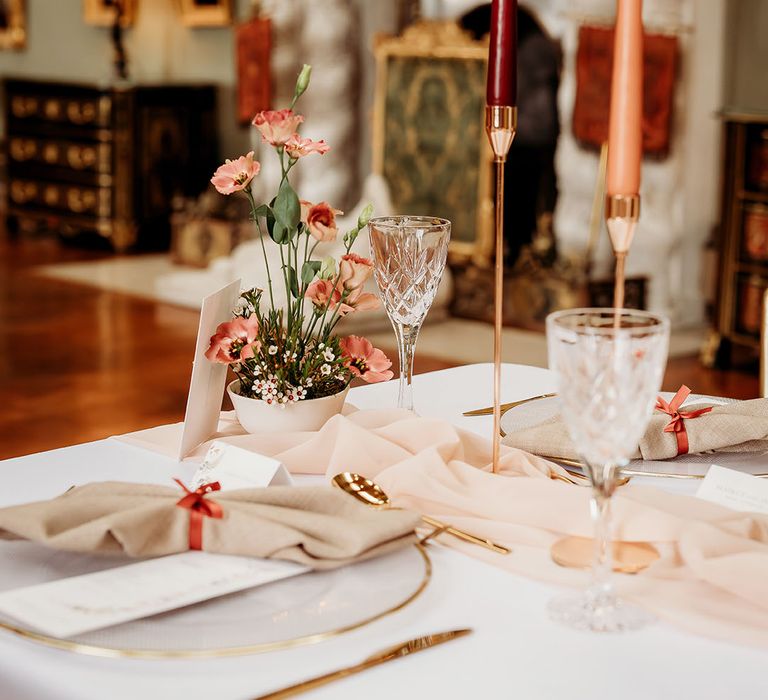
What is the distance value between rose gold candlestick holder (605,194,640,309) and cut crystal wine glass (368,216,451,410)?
0.35 metres

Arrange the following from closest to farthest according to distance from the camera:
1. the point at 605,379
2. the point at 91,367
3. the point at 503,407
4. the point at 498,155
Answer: the point at 605,379 < the point at 498,155 < the point at 503,407 < the point at 91,367

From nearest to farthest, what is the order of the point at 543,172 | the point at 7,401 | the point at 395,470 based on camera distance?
the point at 395,470
the point at 7,401
the point at 543,172

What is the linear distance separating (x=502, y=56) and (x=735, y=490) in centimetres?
47

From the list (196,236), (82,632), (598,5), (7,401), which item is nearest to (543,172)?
(598,5)

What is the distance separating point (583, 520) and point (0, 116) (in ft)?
31.4

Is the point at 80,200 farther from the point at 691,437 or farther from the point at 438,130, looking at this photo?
the point at 691,437

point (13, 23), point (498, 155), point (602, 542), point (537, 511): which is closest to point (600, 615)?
point (602, 542)

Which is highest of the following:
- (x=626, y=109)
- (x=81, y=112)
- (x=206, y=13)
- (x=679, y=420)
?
(x=206, y=13)

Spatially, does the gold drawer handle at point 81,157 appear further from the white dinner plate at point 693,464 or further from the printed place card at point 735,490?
the printed place card at point 735,490

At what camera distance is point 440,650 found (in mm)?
868

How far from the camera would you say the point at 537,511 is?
1.07 metres

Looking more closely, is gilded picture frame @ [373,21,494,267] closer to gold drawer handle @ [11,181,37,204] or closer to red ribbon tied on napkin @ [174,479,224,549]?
gold drawer handle @ [11,181,37,204]

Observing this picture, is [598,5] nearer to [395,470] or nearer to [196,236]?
[196,236]

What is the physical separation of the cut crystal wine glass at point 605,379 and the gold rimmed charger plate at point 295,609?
6.5 inches
